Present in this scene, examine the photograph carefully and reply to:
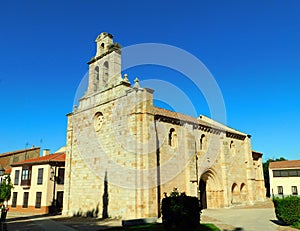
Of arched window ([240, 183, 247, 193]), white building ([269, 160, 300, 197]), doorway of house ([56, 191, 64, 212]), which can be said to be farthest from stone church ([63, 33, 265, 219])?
white building ([269, 160, 300, 197])

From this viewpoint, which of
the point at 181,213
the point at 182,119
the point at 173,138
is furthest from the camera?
the point at 182,119

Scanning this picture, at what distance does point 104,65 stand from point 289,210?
17088 millimetres

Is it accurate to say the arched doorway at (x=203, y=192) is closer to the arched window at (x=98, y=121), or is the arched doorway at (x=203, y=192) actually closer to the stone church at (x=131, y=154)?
the stone church at (x=131, y=154)

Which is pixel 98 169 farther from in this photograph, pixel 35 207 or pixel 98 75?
pixel 35 207

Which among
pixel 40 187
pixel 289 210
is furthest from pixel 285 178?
pixel 40 187

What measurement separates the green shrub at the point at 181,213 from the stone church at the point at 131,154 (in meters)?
5.92

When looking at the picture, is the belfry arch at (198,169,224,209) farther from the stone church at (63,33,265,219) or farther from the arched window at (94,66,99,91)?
the arched window at (94,66,99,91)

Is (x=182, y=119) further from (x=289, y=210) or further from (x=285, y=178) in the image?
(x=285, y=178)

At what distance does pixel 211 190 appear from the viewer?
2536 cm

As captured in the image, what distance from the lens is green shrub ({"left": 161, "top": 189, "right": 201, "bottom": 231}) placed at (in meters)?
11.3

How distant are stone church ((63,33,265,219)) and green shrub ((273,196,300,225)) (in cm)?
770

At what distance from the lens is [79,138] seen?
80.3 ft

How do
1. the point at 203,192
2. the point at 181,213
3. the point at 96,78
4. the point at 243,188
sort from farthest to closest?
the point at 243,188 → the point at 203,192 → the point at 96,78 → the point at 181,213

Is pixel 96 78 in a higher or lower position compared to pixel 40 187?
higher
